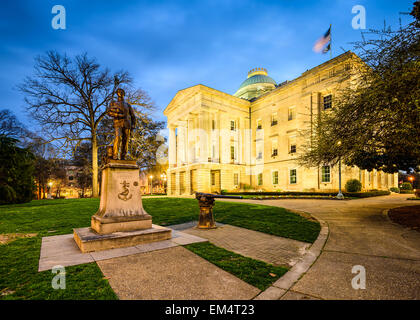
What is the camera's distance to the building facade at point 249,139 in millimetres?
27078

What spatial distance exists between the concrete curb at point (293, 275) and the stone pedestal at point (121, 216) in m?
3.30

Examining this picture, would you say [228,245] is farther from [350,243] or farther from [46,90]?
[46,90]

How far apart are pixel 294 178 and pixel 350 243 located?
25384 millimetres

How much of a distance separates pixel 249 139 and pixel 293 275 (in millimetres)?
34683

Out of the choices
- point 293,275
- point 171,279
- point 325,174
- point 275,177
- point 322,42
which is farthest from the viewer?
point 275,177

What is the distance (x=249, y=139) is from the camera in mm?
37094

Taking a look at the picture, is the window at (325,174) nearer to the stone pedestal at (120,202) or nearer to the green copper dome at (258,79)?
the stone pedestal at (120,202)

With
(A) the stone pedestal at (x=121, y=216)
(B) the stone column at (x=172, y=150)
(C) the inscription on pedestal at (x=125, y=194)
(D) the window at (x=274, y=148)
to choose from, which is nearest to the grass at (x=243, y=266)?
(A) the stone pedestal at (x=121, y=216)

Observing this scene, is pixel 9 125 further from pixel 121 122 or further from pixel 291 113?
pixel 291 113

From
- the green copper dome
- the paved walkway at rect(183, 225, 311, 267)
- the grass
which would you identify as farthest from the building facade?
the grass

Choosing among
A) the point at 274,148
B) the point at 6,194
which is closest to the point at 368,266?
the point at 6,194

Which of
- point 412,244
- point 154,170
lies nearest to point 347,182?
point 412,244

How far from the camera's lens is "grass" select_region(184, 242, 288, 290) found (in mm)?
3218

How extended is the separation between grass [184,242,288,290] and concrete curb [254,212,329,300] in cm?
10
